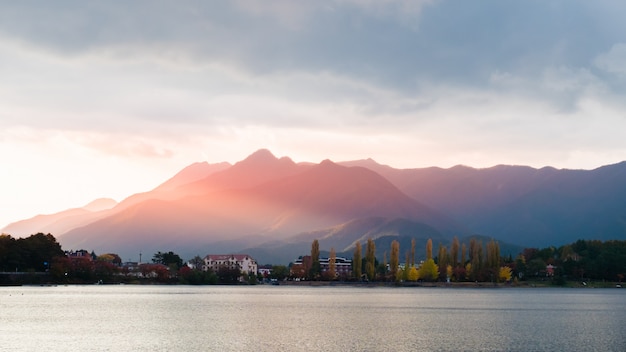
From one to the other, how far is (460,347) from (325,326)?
19684 millimetres

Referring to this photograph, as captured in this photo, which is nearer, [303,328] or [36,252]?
[303,328]

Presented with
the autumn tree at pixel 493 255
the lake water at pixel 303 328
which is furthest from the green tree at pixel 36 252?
the autumn tree at pixel 493 255

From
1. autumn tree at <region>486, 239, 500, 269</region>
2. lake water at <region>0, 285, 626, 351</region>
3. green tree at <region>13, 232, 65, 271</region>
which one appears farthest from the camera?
autumn tree at <region>486, 239, 500, 269</region>

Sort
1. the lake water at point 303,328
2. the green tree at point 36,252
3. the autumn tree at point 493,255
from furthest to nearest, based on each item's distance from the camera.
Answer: the autumn tree at point 493,255 < the green tree at point 36,252 < the lake water at point 303,328

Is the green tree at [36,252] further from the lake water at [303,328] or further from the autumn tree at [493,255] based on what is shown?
the autumn tree at [493,255]

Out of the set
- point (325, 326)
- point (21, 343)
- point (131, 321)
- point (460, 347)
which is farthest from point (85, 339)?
point (460, 347)

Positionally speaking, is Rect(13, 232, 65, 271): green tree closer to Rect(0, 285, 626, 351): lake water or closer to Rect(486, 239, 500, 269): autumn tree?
Rect(0, 285, 626, 351): lake water

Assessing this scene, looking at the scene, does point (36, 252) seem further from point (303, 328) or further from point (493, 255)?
point (303, 328)

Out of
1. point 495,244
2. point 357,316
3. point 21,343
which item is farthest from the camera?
point 495,244

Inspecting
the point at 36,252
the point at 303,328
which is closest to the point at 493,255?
the point at 36,252

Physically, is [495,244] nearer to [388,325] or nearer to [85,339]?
[388,325]

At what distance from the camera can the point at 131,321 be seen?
7706cm

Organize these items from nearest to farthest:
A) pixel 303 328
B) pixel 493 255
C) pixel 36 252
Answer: pixel 303 328
pixel 36 252
pixel 493 255

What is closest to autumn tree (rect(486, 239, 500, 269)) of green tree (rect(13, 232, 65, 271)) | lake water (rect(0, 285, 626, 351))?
lake water (rect(0, 285, 626, 351))
